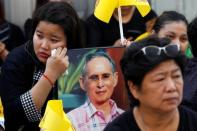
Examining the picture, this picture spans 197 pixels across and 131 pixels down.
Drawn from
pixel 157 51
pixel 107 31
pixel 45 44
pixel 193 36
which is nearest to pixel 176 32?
pixel 193 36

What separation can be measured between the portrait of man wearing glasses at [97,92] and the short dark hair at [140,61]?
601 millimetres

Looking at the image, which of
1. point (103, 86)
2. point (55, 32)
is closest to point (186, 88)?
point (103, 86)

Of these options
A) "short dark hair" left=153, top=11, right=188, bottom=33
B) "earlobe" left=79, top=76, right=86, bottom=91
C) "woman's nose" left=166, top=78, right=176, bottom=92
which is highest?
"woman's nose" left=166, top=78, right=176, bottom=92

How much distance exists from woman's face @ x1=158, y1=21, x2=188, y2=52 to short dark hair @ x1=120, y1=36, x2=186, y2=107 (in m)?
0.92

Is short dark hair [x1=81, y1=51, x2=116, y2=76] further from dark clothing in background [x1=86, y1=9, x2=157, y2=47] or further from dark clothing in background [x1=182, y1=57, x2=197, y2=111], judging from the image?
dark clothing in background [x1=86, y1=9, x2=157, y2=47]

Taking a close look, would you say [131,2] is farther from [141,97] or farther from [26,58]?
[141,97]

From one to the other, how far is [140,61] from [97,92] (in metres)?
0.76

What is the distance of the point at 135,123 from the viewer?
2650 millimetres

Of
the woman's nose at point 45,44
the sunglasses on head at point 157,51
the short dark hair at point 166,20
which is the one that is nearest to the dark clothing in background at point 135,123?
the sunglasses on head at point 157,51

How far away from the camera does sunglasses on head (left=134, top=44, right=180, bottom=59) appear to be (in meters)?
2.57

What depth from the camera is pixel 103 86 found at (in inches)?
131

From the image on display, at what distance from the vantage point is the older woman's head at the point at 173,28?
360cm

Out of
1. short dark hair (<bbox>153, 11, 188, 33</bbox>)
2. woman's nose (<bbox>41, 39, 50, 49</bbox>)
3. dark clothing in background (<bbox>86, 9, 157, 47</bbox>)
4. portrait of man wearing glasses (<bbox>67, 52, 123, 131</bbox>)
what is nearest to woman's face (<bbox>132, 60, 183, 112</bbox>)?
portrait of man wearing glasses (<bbox>67, 52, 123, 131</bbox>)

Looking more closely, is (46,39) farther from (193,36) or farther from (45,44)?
(193,36)
